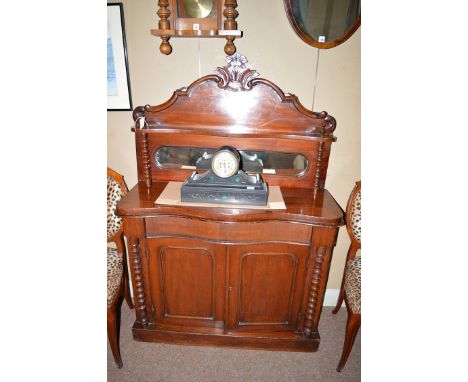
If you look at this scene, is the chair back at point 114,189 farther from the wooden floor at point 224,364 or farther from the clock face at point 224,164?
the wooden floor at point 224,364

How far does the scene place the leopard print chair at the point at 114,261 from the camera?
159 cm

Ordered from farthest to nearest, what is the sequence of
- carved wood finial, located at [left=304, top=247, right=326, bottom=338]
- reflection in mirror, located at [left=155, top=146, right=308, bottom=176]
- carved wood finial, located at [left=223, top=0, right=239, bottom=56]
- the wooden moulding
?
reflection in mirror, located at [left=155, top=146, right=308, bottom=176] → the wooden moulding → carved wood finial, located at [left=304, top=247, right=326, bottom=338] → carved wood finial, located at [left=223, top=0, right=239, bottom=56]

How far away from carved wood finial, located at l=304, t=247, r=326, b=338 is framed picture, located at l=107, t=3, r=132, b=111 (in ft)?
4.57

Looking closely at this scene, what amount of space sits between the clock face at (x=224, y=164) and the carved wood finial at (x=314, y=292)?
0.60 m

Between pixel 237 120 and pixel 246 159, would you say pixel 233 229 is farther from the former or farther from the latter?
pixel 237 120

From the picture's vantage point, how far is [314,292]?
152 centimetres

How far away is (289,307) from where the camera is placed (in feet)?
5.29

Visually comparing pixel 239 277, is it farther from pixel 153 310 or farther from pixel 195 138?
pixel 195 138

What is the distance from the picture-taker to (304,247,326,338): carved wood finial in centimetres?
145

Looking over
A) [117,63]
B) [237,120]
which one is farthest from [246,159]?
[117,63]

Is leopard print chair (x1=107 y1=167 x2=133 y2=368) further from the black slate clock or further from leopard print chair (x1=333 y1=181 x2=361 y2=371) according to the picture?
leopard print chair (x1=333 y1=181 x2=361 y2=371)

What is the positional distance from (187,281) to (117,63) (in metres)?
1.32

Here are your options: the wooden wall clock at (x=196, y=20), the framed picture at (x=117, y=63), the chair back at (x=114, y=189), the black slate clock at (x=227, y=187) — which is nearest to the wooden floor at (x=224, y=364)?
the chair back at (x=114, y=189)

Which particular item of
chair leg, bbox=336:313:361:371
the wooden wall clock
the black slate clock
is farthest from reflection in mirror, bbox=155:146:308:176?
chair leg, bbox=336:313:361:371
